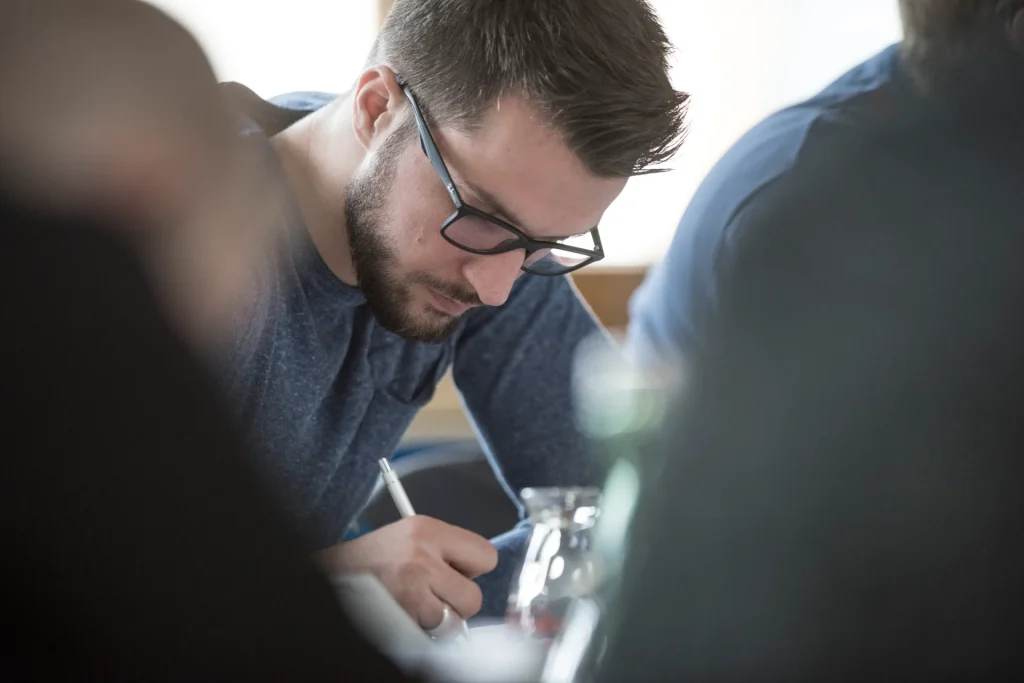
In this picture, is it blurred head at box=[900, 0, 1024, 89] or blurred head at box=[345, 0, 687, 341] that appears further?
blurred head at box=[345, 0, 687, 341]

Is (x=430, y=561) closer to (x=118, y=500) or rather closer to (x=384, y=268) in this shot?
(x=384, y=268)

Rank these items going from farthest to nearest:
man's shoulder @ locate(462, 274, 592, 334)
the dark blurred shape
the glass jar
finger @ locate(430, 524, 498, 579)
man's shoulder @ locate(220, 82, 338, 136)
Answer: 1. man's shoulder @ locate(462, 274, 592, 334)
2. man's shoulder @ locate(220, 82, 338, 136)
3. finger @ locate(430, 524, 498, 579)
4. the glass jar
5. the dark blurred shape

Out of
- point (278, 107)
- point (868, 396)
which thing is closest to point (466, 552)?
point (278, 107)

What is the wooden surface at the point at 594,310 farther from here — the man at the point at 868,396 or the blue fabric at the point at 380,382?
the man at the point at 868,396

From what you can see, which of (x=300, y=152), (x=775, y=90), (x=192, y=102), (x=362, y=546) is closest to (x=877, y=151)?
(x=192, y=102)

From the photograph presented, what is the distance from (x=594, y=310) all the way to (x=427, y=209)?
1231 millimetres

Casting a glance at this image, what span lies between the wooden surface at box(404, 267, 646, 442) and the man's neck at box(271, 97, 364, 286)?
1010 millimetres

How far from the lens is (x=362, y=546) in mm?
883

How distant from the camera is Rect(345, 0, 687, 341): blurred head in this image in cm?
97

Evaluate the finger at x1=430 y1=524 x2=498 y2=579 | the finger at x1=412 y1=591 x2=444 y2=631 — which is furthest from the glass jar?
the finger at x1=430 y1=524 x2=498 y2=579

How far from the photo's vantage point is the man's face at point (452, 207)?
1004 mm

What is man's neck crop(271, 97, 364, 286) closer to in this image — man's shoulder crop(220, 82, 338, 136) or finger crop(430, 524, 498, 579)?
man's shoulder crop(220, 82, 338, 136)

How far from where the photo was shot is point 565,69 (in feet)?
3.17

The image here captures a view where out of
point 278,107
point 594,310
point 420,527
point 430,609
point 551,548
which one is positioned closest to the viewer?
point 551,548
